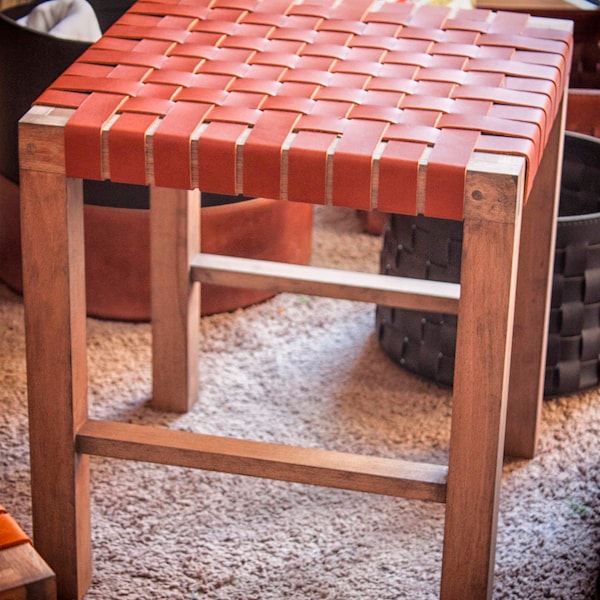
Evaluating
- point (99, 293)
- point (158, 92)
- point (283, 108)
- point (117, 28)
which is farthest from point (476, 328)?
point (99, 293)

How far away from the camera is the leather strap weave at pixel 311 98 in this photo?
924mm

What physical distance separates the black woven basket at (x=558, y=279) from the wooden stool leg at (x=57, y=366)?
581 millimetres

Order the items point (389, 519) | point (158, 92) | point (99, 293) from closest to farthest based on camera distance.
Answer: point (158, 92) → point (389, 519) → point (99, 293)

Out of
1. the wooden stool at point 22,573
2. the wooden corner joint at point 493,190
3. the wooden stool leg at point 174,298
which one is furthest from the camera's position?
the wooden stool leg at point 174,298

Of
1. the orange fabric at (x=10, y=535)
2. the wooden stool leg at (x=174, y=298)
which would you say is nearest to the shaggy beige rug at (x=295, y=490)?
the wooden stool leg at (x=174, y=298)

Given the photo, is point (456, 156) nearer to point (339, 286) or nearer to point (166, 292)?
point (339, 286)

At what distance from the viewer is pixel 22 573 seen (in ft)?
2.39

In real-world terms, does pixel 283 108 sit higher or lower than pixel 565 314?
higher

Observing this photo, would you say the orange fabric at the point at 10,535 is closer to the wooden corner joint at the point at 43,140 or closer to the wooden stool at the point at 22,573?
the wooden stool at the point at 22,573

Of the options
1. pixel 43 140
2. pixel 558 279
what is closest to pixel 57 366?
pixel 43 140

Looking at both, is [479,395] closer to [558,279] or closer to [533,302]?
[533,302]

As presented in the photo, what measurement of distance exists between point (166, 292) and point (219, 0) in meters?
0.40

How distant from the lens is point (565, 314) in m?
1.45

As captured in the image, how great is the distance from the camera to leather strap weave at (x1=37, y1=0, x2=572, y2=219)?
92 cm
